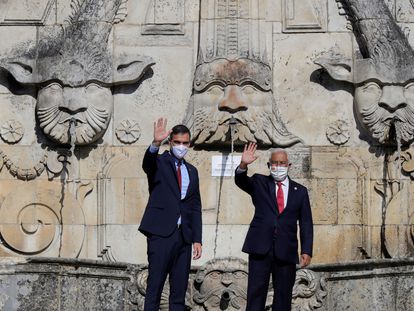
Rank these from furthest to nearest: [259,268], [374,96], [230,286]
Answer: [374,96], [230,286], [259,268]

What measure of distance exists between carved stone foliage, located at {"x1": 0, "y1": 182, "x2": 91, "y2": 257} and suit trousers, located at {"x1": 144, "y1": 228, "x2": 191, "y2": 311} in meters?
4.74

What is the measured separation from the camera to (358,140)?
22.3m

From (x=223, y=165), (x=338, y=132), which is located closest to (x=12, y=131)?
(x=223, y=165)

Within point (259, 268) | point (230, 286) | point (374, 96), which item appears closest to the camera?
point (259, 268)

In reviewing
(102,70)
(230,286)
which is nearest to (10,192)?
(102,70)

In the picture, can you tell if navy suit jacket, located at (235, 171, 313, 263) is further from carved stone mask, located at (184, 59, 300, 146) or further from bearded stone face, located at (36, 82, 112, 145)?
bearded stone face, located at (36, 82, 112, 145)

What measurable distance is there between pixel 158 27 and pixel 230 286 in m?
3.95

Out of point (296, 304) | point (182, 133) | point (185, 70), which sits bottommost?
point (296, 304)

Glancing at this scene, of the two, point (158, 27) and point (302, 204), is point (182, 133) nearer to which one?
point (302, 204)

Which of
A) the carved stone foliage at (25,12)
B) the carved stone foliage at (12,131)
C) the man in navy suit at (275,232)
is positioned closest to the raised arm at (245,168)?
the man in navy suit at (275,232)

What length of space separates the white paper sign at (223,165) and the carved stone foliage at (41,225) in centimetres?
169

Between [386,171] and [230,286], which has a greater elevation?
[386,171]

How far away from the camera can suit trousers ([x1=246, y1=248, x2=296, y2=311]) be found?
17531 mm

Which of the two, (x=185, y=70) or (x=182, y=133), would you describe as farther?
(x=185, y=70)
